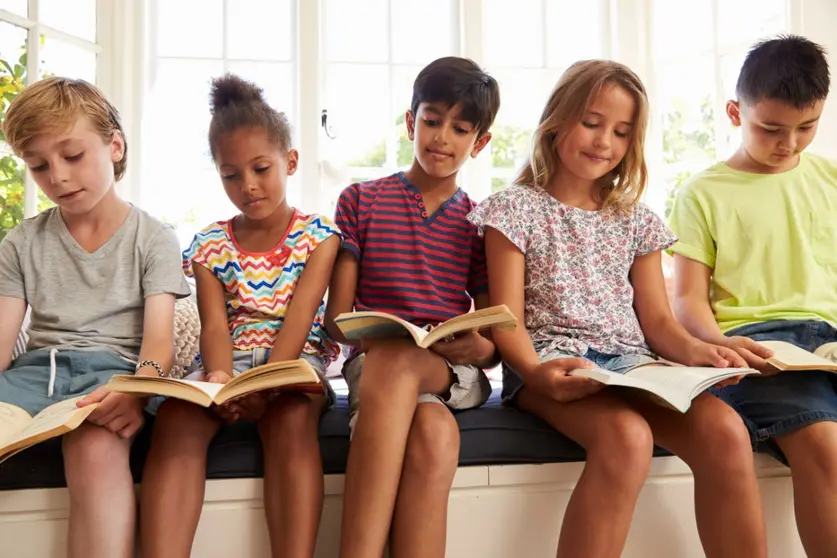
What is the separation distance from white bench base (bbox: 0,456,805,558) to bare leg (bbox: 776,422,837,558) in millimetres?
87

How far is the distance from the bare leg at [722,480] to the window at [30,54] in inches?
86.2

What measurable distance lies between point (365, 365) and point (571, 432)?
13.6 inches

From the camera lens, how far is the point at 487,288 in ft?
5.26

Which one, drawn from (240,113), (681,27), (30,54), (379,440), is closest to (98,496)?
(379,440)

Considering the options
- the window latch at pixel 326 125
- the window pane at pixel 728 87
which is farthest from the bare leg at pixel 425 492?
the window pane at pixel 728 87

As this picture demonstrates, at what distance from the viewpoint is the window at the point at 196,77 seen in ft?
9.86

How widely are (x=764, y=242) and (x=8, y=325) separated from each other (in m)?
1.43

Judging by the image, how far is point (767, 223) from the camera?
5.32 feet

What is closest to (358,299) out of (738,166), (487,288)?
(487,288)

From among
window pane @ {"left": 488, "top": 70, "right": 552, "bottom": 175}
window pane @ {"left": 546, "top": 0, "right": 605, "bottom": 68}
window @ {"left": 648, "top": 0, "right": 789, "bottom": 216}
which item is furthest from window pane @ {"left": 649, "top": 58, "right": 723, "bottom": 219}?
window pane @ {"left": 488, "top": 70, "right": 552, "bottom": 175}

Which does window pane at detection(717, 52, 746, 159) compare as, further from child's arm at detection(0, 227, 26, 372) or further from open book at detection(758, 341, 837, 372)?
child's arm at detection(0, 227, 26, 372)

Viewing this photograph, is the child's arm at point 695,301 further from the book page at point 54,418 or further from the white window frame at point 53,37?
the white window frame at point 53,37

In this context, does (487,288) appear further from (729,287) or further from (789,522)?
(789,522)

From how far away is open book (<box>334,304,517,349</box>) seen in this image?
1.10 metres
